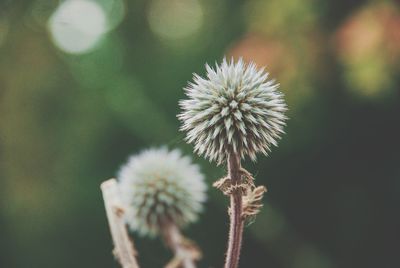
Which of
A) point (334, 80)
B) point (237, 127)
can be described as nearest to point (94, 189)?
point (334, 80)

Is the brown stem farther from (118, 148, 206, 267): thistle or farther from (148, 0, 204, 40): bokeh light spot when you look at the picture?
(148, 0, 204, 40): bokeh light spot

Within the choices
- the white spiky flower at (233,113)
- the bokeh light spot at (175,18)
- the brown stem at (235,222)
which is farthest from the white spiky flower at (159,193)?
the bokeh light spot at (175,18)

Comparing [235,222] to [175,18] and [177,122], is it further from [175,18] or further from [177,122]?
[175,18]

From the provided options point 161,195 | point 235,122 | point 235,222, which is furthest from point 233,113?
point 161,195

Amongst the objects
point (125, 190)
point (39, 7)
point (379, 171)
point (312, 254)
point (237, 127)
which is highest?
point (39, 7)

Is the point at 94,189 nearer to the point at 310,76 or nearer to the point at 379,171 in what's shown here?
the point at 379,171
